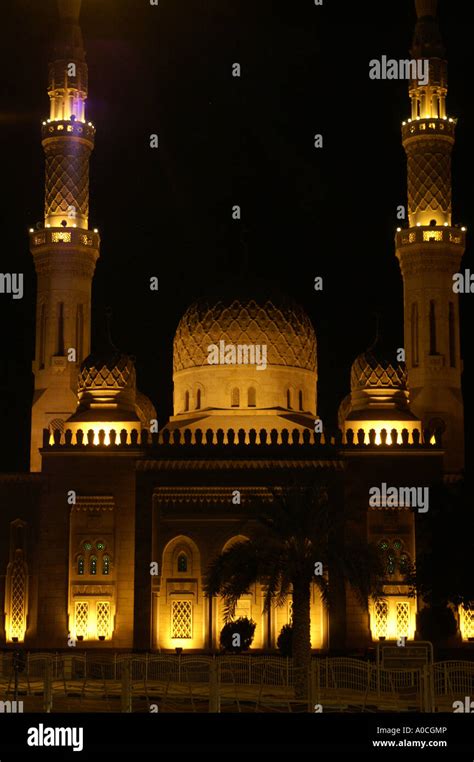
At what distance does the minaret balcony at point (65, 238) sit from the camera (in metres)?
44.4

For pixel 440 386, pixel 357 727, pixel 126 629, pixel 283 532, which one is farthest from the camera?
pixel 440 386

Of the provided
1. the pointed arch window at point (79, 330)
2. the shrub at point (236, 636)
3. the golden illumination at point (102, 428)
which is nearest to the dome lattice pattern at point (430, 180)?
the pointed arch window at point (79, 330)

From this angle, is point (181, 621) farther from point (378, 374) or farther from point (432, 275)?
A: point (432, 275)

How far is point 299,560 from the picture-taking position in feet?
104

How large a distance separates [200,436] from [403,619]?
23.8 feet

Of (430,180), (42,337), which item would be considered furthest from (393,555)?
(42,337)

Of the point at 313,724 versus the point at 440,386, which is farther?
the point at 440,386

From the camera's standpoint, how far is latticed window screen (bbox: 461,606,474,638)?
3953 cm

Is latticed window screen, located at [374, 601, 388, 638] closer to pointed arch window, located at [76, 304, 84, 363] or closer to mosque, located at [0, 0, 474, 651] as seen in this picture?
mosque, located at [0, 0, 474, 651]

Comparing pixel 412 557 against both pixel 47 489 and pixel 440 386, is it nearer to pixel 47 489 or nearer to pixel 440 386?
pixel 440 386

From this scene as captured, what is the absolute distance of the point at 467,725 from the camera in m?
18.3

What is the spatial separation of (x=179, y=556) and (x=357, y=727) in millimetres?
22514

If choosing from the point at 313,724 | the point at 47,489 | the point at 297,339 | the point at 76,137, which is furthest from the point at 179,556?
the point at 313,724

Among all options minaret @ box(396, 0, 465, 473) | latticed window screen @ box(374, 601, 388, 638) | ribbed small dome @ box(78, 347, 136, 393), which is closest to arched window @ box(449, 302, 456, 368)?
minaret @ box(396, 0, 465, 473)
